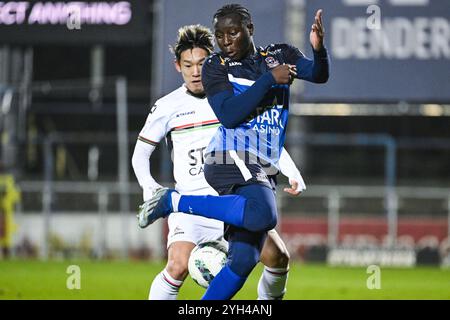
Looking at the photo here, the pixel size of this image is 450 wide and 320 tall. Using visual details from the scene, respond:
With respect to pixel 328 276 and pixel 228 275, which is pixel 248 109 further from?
pixel 328 276

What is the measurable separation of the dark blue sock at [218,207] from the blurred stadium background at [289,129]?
19.0 ft

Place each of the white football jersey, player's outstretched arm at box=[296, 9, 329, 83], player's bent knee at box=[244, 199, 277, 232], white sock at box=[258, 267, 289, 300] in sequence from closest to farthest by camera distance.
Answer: player's bent knee at box=[244, 199, 277, 232]
player's outstretched arm at box=[296, 9, 329, 83]
white sock at box=[258, 267, 289, 300]
the white football jersey

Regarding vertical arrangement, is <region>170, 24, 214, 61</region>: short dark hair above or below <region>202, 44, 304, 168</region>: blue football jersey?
above

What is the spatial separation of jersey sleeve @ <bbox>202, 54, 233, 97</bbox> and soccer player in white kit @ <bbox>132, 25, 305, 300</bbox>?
2.44 ft

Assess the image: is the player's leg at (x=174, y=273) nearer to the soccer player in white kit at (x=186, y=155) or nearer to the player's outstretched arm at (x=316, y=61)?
the soccer player in white kit at (x=186, y=155)

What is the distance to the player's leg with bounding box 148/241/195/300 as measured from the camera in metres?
6.12

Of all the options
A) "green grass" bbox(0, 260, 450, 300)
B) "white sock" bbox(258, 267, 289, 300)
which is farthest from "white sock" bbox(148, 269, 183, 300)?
"green grass" bbox(0, 260, 450, 300)

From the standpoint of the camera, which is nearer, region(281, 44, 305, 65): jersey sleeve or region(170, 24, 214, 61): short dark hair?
region(281, 44, 305, 65): jersey sleeve

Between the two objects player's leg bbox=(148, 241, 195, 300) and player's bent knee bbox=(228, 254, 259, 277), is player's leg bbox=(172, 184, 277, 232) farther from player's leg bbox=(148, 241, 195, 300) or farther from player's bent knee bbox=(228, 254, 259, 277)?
player's leg bbox=(148, 241, 195, 300)

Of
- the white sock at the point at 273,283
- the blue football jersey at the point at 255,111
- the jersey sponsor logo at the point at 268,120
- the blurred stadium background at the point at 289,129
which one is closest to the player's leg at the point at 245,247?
the blue football jersey at the point at 255,111

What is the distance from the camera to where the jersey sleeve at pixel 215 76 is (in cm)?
551

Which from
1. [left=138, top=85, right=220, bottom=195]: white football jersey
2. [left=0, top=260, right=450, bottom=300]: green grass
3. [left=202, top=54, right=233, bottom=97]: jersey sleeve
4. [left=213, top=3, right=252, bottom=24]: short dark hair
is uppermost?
[left=213, top=3, right=252, bottom=24]: short dark hair

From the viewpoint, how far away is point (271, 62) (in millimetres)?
5730

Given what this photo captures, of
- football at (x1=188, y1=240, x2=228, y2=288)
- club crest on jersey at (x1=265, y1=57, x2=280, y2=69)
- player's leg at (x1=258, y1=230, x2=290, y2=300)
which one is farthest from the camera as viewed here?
player's leg at (x1=258, y1=230, x2=290, y2=300)
